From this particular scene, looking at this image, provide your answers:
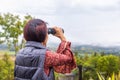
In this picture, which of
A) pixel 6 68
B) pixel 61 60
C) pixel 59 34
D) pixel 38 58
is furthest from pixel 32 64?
pixel 6 68

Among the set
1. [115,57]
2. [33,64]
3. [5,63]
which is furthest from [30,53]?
[5,63]

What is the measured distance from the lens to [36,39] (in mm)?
3754

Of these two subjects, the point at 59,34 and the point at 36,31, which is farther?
the point at 59,34

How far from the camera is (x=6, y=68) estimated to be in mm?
26297

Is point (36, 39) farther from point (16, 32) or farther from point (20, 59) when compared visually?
point (16, 32)

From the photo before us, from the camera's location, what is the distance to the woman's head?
12.2ft

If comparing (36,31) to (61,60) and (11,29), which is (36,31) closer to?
(61,60)

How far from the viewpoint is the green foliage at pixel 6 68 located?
24.8 metres

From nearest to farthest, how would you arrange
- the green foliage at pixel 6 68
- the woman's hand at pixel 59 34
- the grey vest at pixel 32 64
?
the grey vest at pixel 32 64, the woman's hand at pixel 59 34, the green foliage at pixel 6 68

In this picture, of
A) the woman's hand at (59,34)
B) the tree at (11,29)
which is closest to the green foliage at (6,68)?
the tree at (11,29)

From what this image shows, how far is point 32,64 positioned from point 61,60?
0.75 ft

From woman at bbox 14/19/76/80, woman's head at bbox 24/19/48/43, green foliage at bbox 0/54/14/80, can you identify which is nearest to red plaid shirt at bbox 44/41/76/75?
woman at bbox 14/19/76/80

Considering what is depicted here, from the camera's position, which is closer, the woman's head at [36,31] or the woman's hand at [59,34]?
the woman's head at [36,31]

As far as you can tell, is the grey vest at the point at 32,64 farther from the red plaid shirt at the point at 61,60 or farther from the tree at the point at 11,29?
the tree at the point at 11,29
